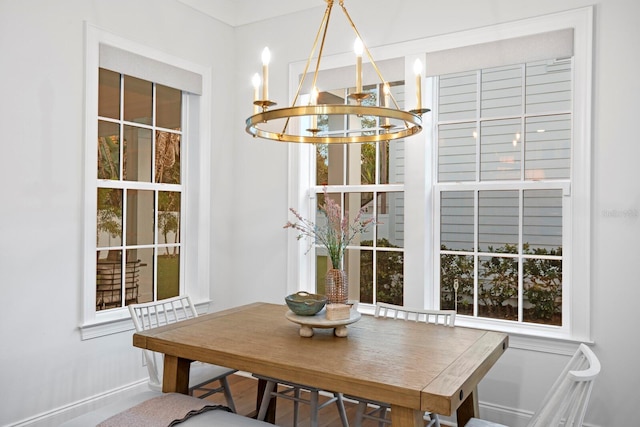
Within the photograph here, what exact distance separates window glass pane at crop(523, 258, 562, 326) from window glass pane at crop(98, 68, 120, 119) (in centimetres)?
298

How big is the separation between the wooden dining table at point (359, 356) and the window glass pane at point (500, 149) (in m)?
1.25

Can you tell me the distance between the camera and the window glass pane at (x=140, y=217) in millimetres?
3578

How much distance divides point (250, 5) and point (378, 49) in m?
1.33

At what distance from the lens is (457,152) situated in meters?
3.46

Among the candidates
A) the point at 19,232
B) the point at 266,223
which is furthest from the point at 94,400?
the point at 266,223

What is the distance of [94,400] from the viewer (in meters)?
3.26

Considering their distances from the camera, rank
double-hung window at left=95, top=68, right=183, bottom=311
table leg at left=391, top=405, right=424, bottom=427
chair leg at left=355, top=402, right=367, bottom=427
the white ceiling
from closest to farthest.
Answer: table leg at left=391, top=405, right=424, bottom=427
chair leg at left=355, top=402, right=367, bottom=427
double-hung window at left=95, top=68, right=183, bottom=311
the white ceiling

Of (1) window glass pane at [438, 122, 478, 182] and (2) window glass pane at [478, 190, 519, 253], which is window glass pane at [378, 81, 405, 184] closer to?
(1) window glass pane at [438, 122, 478, 182]

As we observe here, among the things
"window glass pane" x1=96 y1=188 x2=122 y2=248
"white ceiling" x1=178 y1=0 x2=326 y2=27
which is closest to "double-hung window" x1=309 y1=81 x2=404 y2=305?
"white ceiling" x1=178 y1=0 x2=326 y2=27

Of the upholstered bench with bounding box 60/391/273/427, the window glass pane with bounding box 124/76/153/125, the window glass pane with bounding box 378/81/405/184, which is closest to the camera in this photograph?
the upholstered bench with bounding box 60/391/273/427

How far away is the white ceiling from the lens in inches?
155

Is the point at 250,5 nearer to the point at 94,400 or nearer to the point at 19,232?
the point at 19,232

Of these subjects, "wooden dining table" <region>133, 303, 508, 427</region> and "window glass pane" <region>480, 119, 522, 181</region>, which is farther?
"window glass pane" <region>480, 119, 522, 181</region>

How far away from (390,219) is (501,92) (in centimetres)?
117
